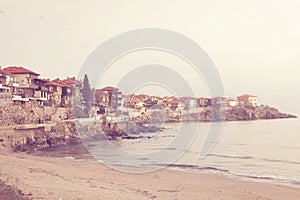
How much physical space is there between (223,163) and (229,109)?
307 ft

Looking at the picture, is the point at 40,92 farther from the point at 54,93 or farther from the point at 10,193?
the point at 10,193

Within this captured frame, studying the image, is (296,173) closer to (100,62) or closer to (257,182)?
(257,182)

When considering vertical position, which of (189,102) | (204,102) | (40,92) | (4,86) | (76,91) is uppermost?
(76,91)

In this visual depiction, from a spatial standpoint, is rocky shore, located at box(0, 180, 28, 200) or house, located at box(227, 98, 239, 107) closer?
rocky shore, located at box(0, 180, 28, 200)

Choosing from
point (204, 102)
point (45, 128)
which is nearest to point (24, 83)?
point (45, 128)

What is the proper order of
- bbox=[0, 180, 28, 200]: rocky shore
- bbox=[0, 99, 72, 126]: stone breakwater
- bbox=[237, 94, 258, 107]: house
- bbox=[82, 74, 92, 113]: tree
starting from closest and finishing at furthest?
1. bbox=[0, 180, 28, 200]: rocky shore
2. bbox=[0, 99, 72, 126]: stone breakwater
3. bbox=[82, 74, 92, 113]: tree
4. bbox=[237, 94, 258, 107]: house

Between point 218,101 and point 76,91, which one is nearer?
point 76,91

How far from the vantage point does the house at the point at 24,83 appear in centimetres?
5284

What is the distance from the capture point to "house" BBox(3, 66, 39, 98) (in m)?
52.8

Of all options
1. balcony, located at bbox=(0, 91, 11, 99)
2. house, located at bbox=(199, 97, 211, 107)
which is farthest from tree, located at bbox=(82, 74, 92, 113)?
house, located at bbox=(199, 97, 211, 107)

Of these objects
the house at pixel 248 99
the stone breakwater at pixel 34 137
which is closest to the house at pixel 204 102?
the house at pixel 248 99

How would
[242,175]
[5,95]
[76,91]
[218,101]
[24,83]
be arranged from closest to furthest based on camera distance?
[242,175]
[5,95]
[24,83]
[76,91]
[218,101]

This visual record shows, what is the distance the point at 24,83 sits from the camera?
54.2 meters

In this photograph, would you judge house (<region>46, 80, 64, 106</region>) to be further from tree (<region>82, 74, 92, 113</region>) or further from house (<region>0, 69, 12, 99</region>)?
house (<region>0, 69, 12, 99</region>)
